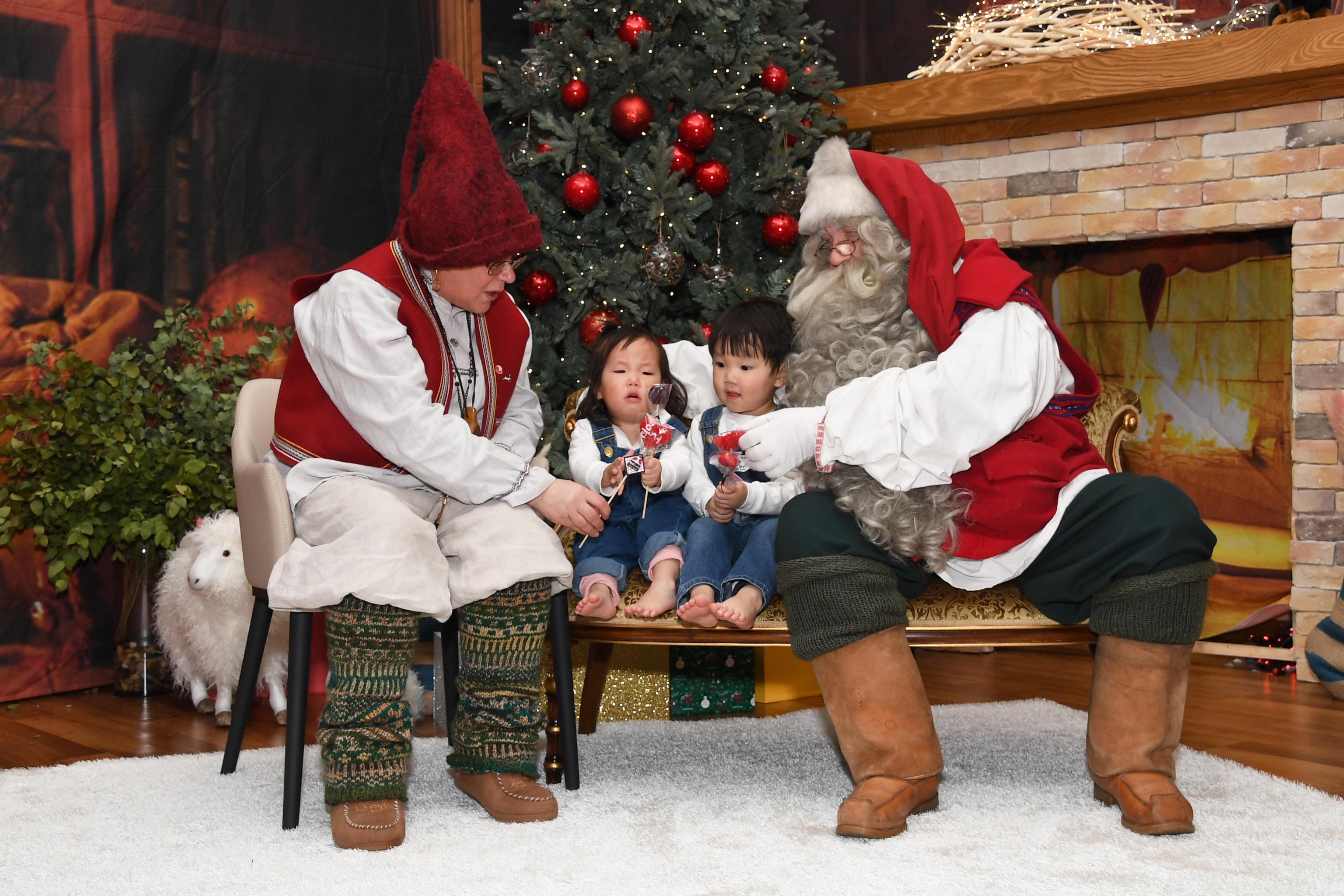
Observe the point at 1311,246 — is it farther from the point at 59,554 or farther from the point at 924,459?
the point at 59,554

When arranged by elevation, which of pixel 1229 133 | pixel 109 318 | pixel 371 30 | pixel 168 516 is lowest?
pixel 168 516

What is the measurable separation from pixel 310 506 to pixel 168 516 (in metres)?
1.57

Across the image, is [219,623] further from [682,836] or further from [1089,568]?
[1089,568]

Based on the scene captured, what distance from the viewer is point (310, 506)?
2.33 meters

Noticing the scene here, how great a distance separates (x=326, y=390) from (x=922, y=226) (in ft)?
4.12

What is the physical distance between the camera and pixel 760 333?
278 centimetres

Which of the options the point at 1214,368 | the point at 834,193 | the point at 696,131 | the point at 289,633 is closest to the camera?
the point at 834,193

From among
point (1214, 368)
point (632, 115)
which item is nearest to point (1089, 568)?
point (632, 115)

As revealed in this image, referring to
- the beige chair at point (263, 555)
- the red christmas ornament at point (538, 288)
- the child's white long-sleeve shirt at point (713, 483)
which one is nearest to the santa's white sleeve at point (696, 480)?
the child's white long-sleeve shirt at point (713, 483)

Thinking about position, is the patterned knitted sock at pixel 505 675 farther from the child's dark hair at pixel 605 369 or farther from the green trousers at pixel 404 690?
the child's dark hair at pixel 605 369

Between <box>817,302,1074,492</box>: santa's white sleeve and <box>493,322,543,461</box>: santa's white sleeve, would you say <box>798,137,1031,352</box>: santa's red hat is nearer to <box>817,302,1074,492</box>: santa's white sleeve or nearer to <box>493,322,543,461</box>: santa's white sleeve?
<box>817,302,1074,492</box>: santa's white sleeve

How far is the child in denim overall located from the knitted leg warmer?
3.06 feet

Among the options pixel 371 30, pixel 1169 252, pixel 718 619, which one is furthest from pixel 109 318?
pixel 1169 252

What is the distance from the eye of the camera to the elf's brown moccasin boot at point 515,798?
91.7 inches
